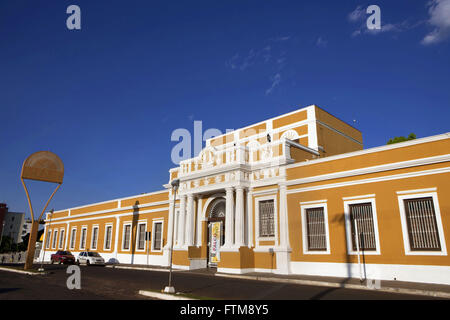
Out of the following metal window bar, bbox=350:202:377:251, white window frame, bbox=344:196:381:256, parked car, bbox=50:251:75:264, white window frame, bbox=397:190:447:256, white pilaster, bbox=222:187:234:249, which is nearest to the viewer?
white window frame, bbox=397:190:447:256

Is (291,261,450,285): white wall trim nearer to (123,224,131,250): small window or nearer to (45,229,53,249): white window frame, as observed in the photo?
(123,224,131,250): small window

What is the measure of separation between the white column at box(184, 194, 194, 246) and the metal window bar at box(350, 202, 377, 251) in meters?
10.1

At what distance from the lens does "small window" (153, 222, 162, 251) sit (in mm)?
25953

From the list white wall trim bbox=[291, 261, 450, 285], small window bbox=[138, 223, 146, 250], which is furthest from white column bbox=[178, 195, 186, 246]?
white wall trim bbox=[291, 261, 450, 285]

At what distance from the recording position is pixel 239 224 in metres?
18.3

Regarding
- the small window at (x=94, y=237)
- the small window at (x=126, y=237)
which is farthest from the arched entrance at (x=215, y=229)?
the small window at (x=94, y=237)

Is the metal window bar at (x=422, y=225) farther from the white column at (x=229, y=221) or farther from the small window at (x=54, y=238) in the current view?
the small window at (x=54, y=238)

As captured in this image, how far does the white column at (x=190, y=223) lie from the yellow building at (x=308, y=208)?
64 mm

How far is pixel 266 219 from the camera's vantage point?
18.3m

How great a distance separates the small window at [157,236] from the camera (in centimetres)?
2595

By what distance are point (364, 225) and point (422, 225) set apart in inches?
89.9
